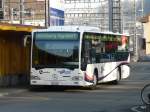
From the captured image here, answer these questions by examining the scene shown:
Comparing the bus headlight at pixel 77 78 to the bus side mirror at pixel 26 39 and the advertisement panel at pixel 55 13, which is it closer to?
the bus side mirror at pixel 26 39

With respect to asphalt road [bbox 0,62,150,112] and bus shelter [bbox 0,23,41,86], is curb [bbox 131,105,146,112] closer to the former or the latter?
asphalt road [bbox 0,62,150,112]

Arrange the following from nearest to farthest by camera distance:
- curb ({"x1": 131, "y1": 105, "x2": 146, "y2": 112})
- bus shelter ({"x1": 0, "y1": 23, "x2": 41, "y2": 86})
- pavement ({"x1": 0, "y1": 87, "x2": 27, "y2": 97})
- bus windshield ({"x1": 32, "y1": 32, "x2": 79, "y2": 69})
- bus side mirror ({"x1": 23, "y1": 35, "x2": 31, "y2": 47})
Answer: curb ({"x1": 131, "y1": 105, "x2": 146, "y2": 112})
pavement ({"x1": 0, "y1": 87, "x2": 27, "y2": 97})
bus windshield ({"x1": 32, "y1": 32, "x2": 79, "y2": 69})
bus side mirror ({"x1": 23, "y1": 35, "x2": 31, "y2": 47})
bus shelter ({"x1": 0, "y1": 23, "x2": 41, "y2": 86})

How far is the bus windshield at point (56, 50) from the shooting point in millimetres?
22859

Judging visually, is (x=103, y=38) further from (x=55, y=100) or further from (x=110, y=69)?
(x=55, y=100)

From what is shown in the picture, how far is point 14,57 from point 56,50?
4.11 meters

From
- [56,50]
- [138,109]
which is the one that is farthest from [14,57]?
[138,109]

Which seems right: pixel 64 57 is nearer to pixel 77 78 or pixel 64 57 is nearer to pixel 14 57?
pixel 77 78

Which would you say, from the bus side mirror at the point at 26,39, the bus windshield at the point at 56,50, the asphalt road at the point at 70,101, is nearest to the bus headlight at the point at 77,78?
the bus windshield at the point at 56,50

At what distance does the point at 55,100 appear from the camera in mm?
19391

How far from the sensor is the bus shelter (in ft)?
83.3

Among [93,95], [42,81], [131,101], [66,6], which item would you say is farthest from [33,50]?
[66,6]

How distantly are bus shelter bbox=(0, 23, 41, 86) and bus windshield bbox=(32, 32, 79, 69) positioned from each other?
4.61 feet

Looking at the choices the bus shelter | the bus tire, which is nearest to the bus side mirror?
the bus shelter

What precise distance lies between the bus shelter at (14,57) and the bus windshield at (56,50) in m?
1.41
